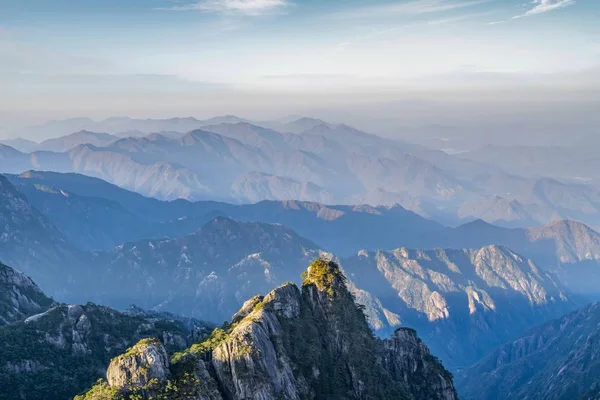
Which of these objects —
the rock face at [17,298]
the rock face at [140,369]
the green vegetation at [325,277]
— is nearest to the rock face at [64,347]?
the rock face at [17,298]

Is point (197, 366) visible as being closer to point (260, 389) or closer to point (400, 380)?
point (260, 389)

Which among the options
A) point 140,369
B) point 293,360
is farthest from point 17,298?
point 140,369

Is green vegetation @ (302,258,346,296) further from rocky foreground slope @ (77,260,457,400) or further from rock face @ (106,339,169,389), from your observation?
rock face @ (106,339,169,389)

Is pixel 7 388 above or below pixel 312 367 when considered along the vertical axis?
below

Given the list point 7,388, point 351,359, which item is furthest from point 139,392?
point 7,388

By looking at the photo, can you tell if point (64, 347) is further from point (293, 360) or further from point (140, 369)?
point (140, 369)

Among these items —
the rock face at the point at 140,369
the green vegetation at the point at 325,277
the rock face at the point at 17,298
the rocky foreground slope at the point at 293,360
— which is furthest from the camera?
the rock face at the point at 17,298

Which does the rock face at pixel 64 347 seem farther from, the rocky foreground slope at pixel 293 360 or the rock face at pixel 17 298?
the rocky foreground slope at pixel 293 360
